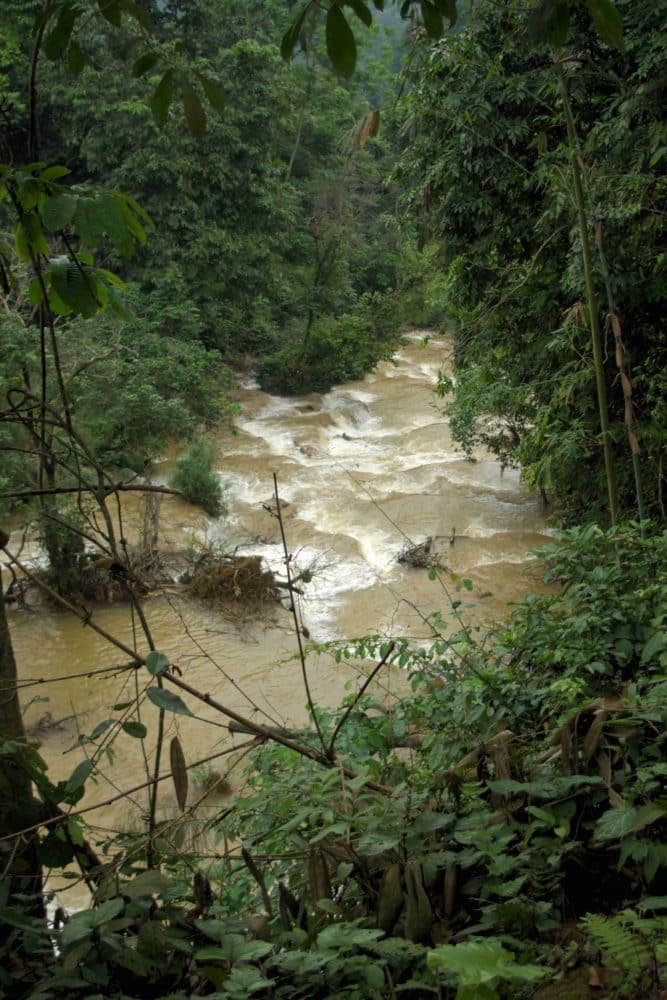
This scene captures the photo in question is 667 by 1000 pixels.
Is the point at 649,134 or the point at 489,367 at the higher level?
the point at 649,134

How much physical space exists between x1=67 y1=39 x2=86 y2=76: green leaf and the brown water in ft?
10.9

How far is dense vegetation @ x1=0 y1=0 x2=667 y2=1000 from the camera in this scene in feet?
4.41

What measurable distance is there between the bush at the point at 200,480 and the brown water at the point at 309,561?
23cm

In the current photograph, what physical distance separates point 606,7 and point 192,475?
406 inches

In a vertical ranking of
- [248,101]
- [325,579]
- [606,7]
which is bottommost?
[325,579]

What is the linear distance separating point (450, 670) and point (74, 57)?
2261 mm

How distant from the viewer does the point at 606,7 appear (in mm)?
1111

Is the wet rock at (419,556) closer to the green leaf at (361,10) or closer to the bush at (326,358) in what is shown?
the green leaf at (361,10)

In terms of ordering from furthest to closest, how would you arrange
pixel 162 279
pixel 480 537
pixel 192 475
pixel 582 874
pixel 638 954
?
1. pixel 162 279
2. pixel 192 475
3. pixel 480 537
4. pixel 582 874
5. pixel 638 954

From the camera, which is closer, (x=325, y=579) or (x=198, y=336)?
(x=325, y=579)

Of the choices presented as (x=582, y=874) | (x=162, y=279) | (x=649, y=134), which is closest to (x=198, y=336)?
(x=162, y=279)

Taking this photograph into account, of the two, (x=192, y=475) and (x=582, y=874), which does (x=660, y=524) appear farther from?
(x=192, y=475)

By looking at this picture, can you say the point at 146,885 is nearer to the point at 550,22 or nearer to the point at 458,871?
the point at 458,871

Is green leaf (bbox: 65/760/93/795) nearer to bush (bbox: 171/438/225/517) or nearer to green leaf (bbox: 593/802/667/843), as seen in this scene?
green leaf (bbox: 593/802/667/843)
